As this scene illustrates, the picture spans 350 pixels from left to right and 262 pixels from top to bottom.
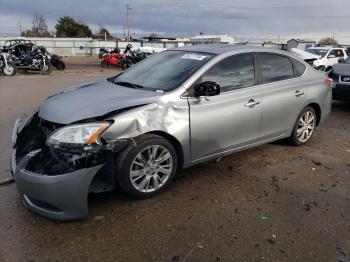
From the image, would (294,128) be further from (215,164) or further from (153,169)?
(153,169)

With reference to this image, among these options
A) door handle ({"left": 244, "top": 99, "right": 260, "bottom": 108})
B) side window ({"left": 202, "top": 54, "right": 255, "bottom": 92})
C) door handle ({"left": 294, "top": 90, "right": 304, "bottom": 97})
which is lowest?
door handle ({"left": 244, "top": 99, "right": 260, "bottom": 108})

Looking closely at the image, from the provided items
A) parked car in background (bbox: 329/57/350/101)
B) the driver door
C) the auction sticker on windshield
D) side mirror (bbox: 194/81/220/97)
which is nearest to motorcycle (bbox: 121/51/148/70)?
parked car in background (bbox: 329/57/350/101)

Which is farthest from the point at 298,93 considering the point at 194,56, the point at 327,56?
the point at 327,56

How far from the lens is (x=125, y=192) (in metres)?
3.51

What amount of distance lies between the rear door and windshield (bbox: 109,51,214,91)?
3.15 feet

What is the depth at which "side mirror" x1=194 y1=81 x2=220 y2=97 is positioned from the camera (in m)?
3.83

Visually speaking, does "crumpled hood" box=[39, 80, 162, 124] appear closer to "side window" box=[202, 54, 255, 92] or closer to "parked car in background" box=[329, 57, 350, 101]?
"side window" box=[202, 54, 255, 92]

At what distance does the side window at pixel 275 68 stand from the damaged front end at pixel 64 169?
238 cm

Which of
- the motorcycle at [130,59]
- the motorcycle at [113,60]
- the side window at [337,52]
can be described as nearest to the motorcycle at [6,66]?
the motorcycle at [130,59]

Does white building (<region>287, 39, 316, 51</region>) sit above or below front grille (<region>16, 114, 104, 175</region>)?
above

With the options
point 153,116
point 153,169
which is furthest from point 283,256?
point 153,116

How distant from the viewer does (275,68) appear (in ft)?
15.9

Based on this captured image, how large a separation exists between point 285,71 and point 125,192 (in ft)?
9.82

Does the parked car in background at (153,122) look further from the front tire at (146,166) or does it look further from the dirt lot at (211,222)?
the dirt lot at (211,222)
